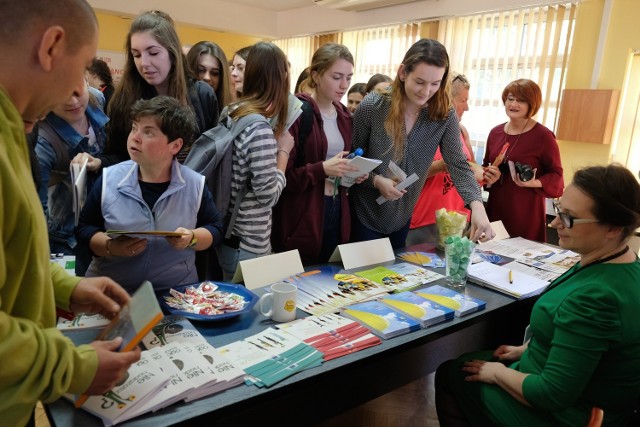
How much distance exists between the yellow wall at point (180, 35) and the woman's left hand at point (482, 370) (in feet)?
21.7

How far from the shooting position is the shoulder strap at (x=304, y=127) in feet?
6.72

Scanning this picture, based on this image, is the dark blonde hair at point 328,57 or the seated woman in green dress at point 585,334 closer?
the seated woman in green dress at point 585,334

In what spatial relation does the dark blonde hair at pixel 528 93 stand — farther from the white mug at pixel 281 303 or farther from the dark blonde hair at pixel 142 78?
the white mug at pixel 281 303

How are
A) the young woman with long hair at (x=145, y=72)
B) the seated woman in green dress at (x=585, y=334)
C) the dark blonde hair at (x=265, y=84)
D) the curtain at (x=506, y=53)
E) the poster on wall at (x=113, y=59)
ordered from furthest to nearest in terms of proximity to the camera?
the poster on wall at (x=113, y=59) → the curtain at (x=506, y=53) → the young woman with long hair at (x=145, y=72) → the dark blonde hair at (x=265, y=84) → the seated woman in green dress at (x=585, y=334)

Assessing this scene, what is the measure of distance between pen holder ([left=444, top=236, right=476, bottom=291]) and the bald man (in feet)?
3.98

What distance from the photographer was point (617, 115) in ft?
15.1

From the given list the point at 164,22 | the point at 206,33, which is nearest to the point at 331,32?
the point at 206,33

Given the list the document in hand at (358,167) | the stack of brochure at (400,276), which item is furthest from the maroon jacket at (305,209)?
the stack of brochure at (400,276)

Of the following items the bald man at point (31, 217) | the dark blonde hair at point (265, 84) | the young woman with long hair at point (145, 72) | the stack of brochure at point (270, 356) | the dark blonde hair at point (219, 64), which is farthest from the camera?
the dark blonde hair at point (219, 64)

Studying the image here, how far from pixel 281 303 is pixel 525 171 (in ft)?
6.58

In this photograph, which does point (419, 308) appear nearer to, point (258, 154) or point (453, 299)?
point (453, 299)

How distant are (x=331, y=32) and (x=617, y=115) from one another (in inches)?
188

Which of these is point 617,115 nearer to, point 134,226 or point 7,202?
point 134,226

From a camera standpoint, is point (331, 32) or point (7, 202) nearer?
point (7, 202)
